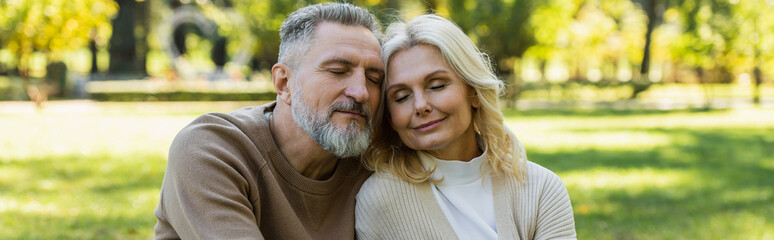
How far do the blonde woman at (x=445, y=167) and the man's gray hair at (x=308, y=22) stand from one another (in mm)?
182

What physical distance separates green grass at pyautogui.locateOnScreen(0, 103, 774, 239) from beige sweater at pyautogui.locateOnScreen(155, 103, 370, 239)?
3.33m

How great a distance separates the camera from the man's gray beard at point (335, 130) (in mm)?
2732

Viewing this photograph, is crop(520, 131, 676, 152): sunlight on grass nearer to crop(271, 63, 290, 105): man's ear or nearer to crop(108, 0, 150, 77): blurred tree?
crop(271, 63, 290, 105): man's ear

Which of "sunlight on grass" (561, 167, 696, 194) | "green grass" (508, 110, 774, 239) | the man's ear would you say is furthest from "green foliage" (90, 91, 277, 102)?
the man's ear

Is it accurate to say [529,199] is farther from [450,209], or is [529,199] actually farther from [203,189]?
[203,189]

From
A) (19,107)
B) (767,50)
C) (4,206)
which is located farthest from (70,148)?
(767,50)

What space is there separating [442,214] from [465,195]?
0.48 ft

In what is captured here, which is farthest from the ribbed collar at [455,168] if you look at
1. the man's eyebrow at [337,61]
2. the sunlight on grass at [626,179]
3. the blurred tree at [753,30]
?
the blurred tree at [753,30]

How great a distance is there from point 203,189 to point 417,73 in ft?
3.13

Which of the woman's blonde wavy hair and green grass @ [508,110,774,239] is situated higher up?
the woman's blonde wavy hair

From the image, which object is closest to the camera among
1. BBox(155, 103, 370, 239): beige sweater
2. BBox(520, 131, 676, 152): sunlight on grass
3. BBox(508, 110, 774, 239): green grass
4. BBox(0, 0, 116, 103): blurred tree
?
BBox(155, 103, 370, 239): beige sweater

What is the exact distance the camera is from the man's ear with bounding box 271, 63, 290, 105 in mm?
2924

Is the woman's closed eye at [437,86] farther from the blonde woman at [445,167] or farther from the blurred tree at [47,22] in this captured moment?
the blurred tree at [47,22]

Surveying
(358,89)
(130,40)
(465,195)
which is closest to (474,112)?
(465,195)
